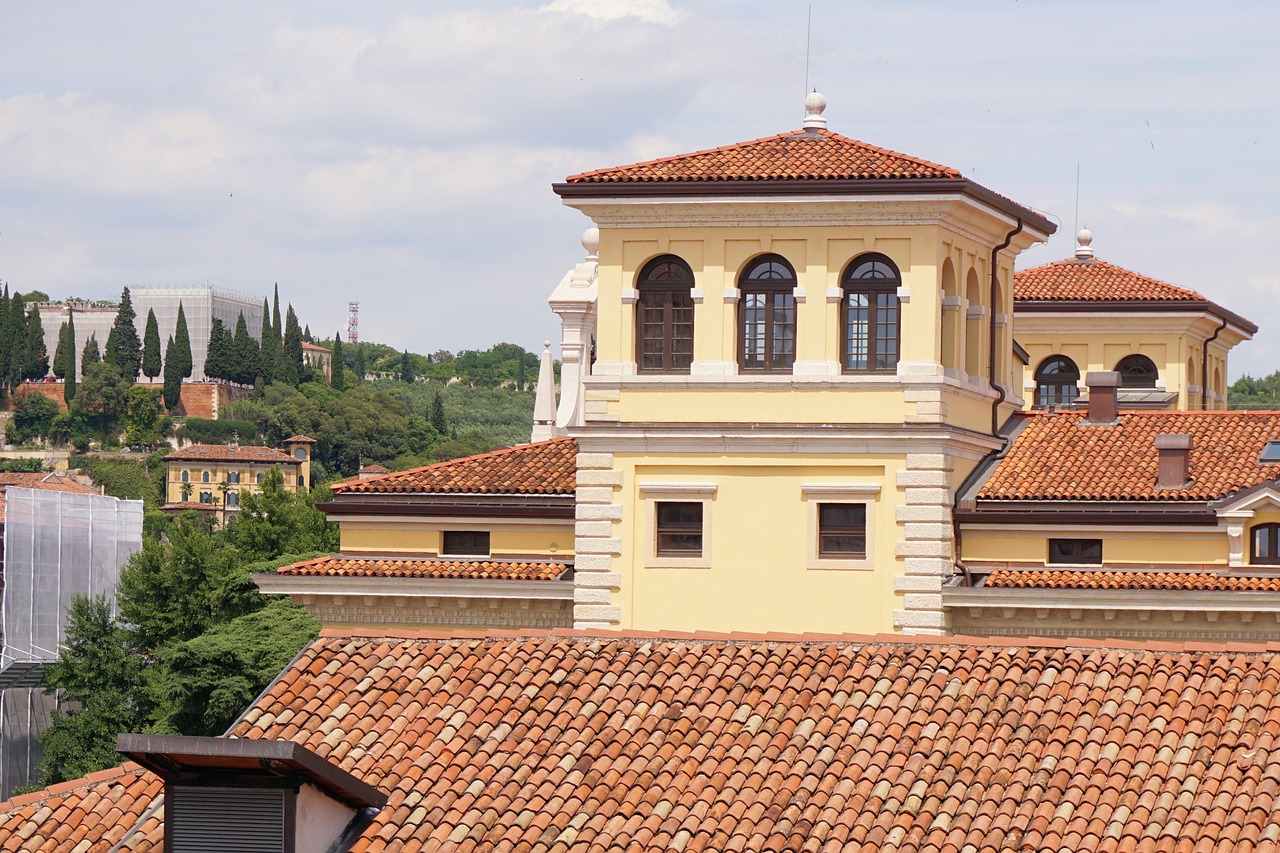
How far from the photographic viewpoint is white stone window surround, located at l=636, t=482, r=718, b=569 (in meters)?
40.8

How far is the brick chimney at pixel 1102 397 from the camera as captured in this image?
4378 cm

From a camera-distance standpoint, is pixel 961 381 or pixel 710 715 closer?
pixel 710 715

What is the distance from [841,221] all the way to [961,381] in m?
3.74

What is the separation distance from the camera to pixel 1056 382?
54344 millimetres

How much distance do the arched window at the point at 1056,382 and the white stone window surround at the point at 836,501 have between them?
577 inches

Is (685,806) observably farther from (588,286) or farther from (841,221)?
(588,286)

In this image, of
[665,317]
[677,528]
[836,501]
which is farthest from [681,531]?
[665,317]

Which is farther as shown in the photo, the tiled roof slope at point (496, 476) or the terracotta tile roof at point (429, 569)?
the tiled roof slope at point (496, 476)

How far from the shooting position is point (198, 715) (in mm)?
69500

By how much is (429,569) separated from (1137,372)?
19.3m

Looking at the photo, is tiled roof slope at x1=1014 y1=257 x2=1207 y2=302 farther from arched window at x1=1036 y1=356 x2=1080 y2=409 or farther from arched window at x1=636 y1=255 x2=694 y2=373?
arched window at x1=636 y1=255 x2=694 y2=373

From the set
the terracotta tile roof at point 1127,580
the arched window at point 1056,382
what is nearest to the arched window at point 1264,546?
the terracotta tile roof at point 1127,580

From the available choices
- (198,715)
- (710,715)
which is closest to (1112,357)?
(198,715)

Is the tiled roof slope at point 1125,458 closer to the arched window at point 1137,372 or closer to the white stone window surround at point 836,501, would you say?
the white stone window surround at point 836,501
